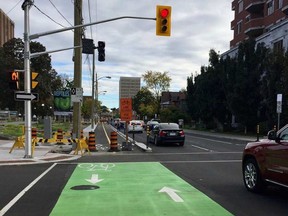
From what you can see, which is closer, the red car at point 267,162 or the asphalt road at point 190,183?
the asphalt road at point 190,183

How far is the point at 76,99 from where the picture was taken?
21.1 m

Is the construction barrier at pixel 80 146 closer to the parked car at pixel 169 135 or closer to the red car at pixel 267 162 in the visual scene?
the parked car at pixel 169 135

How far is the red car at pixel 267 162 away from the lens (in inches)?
321

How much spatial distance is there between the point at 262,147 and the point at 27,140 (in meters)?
10.8

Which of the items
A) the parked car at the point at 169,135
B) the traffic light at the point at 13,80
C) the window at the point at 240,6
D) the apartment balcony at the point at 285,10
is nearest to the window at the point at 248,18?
the window at the point at 240,6

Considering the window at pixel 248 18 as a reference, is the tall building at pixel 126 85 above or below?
A: below

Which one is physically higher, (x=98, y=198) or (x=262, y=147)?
(x=262, y=147)

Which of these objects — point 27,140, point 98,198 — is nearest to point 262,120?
point 27,140

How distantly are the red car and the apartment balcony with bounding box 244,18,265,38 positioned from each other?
155ft

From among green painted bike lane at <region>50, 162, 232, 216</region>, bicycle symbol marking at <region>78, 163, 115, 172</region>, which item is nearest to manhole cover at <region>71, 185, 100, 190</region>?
Result: green painted bike lane at <region>50, 162, 232, 216</region>

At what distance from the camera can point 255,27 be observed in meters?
54.0

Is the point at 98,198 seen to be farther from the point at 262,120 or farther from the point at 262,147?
the point at 262,120

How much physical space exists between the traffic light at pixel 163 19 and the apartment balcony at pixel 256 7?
136 ft

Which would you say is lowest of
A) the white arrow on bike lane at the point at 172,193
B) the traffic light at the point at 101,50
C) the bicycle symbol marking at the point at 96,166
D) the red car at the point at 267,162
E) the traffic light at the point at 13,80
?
the bicycle symbol marking at the point at 96,166
